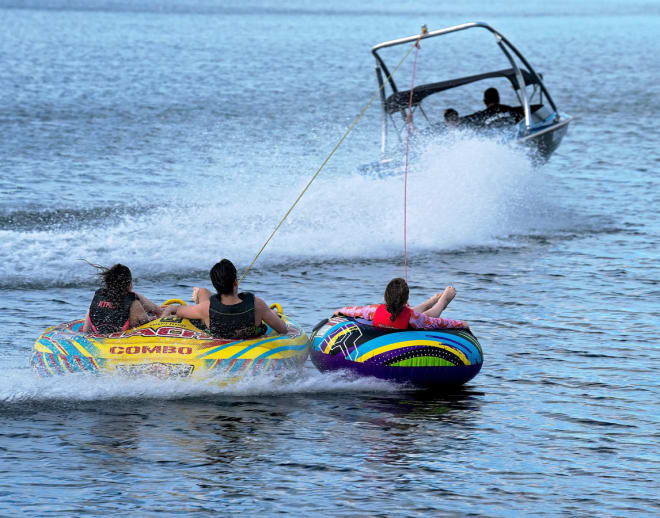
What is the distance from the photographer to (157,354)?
1115 centimetres

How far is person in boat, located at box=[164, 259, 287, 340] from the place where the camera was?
36.8 feet

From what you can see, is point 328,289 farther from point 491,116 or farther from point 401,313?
point 491,116

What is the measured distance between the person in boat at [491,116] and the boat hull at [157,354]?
11.5 meters

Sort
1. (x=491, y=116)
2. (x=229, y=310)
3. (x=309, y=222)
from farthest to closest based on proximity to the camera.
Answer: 1. (x=491, y=116)
2. (x=309, y=222)
3. (x=229, y=310)

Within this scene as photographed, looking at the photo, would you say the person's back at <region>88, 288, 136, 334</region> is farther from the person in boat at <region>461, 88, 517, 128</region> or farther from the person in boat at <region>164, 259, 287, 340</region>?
the person in boat at <region>461, 88, 517, 128</region>

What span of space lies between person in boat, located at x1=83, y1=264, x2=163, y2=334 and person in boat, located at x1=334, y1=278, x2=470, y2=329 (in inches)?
89.2

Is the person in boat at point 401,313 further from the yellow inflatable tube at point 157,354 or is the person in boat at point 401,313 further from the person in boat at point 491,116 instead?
the person in boat at point 491,116

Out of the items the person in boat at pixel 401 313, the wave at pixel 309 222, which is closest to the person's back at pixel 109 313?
the person in boat at pixel 401 313

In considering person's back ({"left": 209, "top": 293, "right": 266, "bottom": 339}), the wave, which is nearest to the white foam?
person's back ({"left": 209, "top": 293, "right": 266, "bottom": 339})

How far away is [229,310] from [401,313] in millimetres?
1730

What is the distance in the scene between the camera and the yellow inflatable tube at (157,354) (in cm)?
1113

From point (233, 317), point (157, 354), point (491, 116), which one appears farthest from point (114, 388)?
point (491, 116)

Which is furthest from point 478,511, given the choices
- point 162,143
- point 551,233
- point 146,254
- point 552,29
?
point 552,29

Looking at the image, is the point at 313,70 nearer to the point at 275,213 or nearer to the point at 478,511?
the point at 275,213
